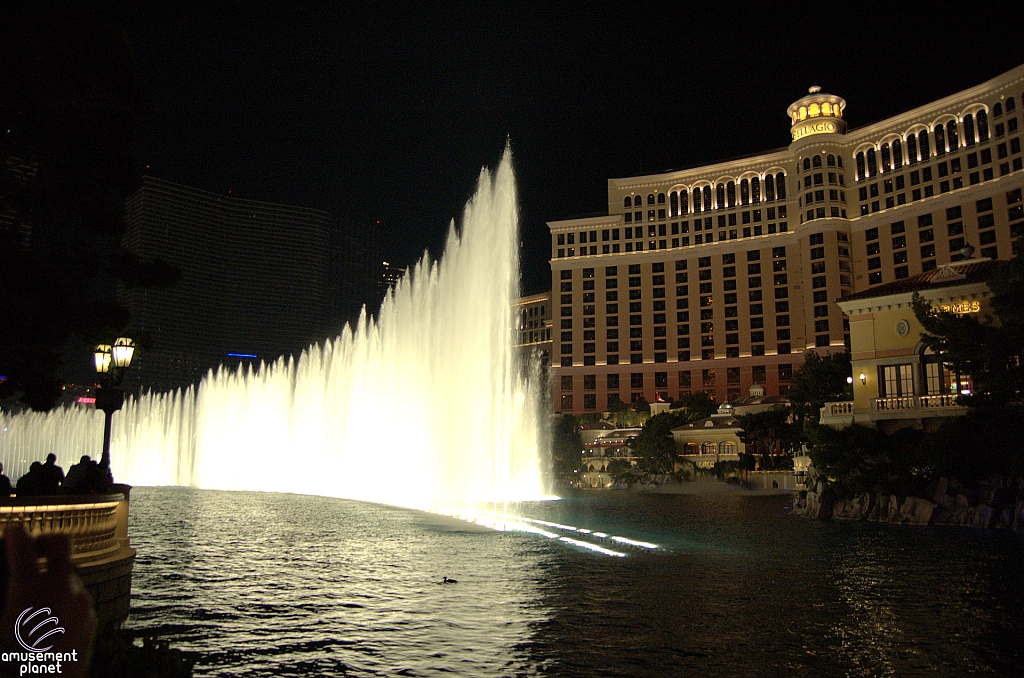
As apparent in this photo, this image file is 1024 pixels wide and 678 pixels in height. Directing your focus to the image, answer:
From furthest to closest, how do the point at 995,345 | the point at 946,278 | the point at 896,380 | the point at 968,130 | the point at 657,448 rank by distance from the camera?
1. the point at 968,130
2. the point at 657,448
3. the point at 896,380
4. the point at 946,278
5. the point at 995,345

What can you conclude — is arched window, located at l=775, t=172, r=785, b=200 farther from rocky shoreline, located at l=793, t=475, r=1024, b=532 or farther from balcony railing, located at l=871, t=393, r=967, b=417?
rocky shoreline, located at l=793, t=475, r=1024, b=532

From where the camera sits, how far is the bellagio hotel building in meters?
83.1

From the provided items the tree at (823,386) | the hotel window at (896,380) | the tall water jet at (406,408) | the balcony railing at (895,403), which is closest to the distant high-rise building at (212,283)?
the tall water jet at (406,408)

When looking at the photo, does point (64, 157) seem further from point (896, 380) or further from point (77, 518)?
point (896, 380)

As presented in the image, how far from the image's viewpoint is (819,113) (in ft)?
318

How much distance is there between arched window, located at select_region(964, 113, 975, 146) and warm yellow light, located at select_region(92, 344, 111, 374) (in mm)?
93161

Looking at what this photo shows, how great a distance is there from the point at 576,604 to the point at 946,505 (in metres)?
22.2

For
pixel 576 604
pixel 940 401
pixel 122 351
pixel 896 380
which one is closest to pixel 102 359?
pixel 122 351

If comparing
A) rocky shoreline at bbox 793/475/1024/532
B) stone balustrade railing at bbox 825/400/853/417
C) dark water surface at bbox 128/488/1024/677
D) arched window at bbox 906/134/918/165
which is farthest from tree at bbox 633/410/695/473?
arched window at bbox 906/134/918/165

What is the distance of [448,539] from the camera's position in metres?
21.7

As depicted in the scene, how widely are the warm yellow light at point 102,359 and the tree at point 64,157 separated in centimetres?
92

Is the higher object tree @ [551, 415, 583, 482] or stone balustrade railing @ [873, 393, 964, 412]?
stone balustrade railing @ [873, 393, 964, 412]

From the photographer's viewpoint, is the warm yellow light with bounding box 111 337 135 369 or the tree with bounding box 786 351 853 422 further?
the tree with bounding box 786 351 853 422

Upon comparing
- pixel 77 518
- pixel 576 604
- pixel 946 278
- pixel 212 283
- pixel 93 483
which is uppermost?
pixel 212 283
